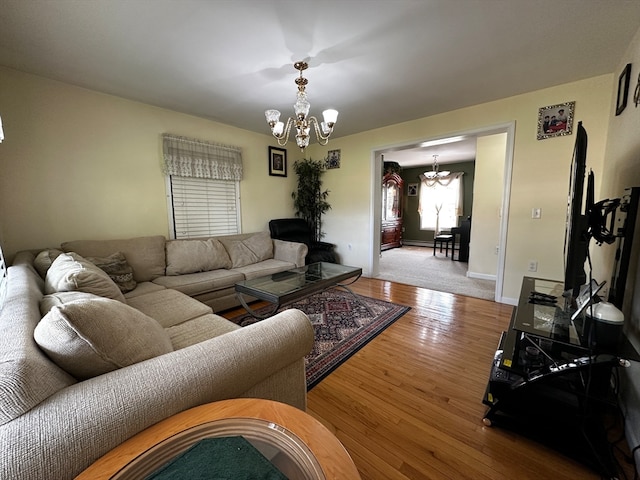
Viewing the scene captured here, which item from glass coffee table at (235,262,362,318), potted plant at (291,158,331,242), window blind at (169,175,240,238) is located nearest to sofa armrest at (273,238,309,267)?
glass coffee table at (235,262,362,318)

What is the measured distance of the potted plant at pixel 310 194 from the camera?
15.0ft

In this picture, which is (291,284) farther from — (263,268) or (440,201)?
(440,201)

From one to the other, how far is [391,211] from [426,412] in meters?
6.33

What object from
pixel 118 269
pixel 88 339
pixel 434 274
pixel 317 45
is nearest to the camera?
pixel 88 339

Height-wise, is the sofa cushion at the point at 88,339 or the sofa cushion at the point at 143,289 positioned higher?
the sofa cushion at the point at 88,339

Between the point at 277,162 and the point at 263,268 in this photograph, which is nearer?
the point at 263,268

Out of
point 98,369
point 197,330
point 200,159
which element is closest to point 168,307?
point 197,330

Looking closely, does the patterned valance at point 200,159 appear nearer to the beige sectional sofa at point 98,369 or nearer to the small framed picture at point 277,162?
the small framed picture at point 277,162

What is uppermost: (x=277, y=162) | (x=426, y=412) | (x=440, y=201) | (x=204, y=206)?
(x=277, y=162)

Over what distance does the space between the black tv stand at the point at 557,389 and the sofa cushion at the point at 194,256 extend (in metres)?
2.81

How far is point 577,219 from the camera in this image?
136cm

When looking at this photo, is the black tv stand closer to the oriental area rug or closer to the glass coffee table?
the oriental area rug

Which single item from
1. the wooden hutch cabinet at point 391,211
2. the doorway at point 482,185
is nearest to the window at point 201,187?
the doorway at point 482,185

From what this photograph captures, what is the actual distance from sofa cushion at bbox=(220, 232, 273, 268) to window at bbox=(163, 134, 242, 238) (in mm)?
410
